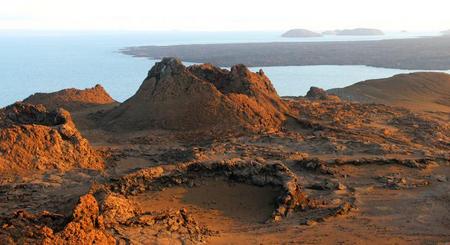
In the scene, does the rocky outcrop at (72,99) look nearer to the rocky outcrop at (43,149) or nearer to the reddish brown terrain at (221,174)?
the reddish brown terrain at (221,174)

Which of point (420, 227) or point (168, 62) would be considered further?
point (168, 62)

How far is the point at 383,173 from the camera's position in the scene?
12.9 metres

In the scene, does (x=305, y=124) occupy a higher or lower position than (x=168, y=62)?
lower

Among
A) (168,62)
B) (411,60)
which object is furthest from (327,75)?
(168,62)

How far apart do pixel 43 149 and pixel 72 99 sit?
38.6 ft

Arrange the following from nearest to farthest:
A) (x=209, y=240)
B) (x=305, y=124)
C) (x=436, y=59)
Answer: (x=209, y=240), (x=305, y=124), (x=436, y=59)

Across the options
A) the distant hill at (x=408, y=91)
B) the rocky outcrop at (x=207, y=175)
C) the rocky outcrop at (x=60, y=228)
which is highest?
the rocky outcrop at (x=60, y=228)

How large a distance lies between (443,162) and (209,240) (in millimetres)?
8259

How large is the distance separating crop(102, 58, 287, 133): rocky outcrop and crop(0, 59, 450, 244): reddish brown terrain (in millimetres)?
51

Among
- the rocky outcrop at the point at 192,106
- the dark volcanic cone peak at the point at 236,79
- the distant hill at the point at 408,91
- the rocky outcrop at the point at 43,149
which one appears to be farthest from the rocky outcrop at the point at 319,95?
the rocky outcrop at the point at 43,149

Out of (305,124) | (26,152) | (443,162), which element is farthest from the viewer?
(305,124)

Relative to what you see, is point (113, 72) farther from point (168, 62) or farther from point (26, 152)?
point (26, 152)

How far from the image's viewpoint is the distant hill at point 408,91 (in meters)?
28.3

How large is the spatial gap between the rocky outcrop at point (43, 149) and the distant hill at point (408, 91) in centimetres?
1855
